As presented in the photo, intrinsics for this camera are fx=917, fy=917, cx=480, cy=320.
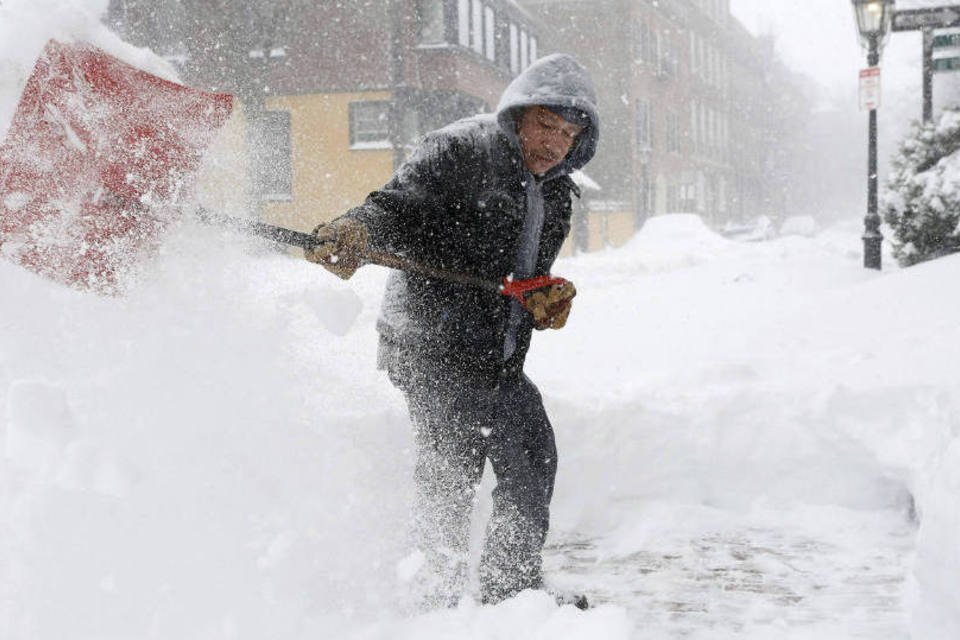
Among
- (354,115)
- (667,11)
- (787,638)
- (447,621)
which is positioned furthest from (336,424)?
(667,11)

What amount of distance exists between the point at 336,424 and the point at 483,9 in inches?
750

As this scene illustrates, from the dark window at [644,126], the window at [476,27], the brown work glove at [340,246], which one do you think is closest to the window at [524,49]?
the window at [476,27]

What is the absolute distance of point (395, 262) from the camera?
2.47m

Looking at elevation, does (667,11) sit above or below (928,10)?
above

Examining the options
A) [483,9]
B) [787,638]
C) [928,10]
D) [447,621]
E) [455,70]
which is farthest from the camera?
[483,9]

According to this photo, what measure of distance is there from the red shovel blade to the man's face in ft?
3.05

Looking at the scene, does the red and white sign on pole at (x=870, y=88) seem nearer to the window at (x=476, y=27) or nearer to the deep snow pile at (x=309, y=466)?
the deep snow pile at (x=309, y=466)

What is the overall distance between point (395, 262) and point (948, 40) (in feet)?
31.1

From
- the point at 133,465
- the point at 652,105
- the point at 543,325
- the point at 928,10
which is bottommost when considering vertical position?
the point at 133,465

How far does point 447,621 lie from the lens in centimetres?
240

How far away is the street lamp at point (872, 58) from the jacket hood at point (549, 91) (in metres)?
8.19

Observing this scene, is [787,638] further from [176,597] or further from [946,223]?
[946,223]

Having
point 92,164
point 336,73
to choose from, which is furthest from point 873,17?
point 336,73

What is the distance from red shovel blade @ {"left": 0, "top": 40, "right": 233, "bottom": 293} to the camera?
232cm
